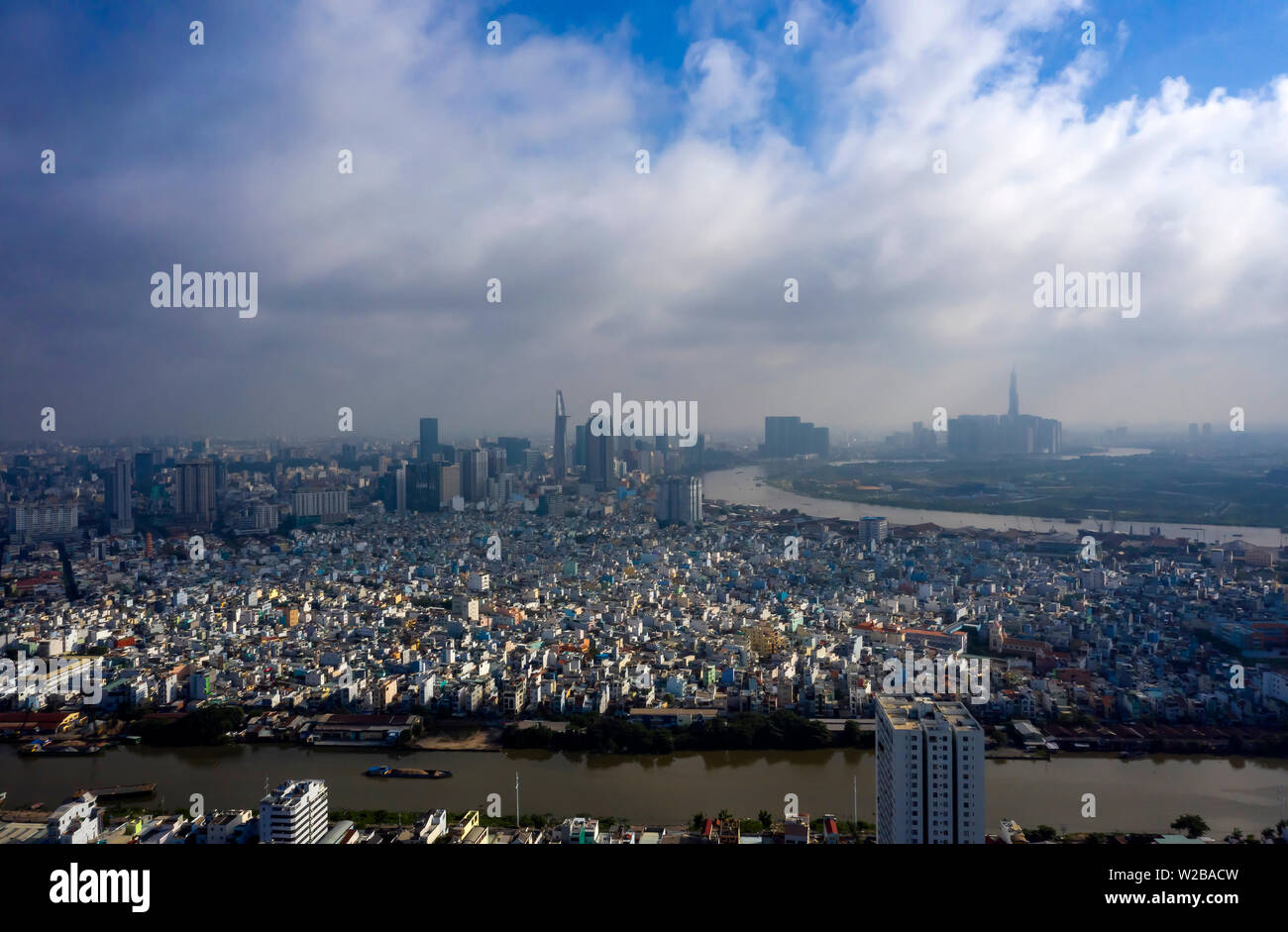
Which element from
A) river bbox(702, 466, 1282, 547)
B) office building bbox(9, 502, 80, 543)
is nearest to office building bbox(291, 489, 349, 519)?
office building bbox(9, 502, 80, 543)

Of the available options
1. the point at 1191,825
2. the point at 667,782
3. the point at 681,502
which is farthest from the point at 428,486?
the point at 1191,825

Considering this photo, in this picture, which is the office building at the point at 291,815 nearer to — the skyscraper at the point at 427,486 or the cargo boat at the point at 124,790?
the cargo boat at the point at 124,790

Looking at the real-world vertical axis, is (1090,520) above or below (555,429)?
below

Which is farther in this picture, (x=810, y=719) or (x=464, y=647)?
(x=464, y=647)

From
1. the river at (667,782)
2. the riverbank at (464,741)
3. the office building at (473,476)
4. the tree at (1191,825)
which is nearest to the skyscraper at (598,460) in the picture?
the office building at (473,476)
